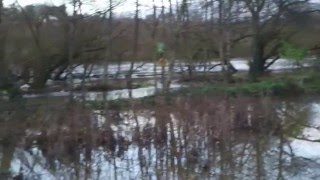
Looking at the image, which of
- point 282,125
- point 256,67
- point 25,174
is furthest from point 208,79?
point 25,174

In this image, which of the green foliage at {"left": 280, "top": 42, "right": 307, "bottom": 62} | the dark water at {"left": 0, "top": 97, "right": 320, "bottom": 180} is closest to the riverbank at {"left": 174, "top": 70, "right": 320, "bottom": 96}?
the green foliage at {"left": 280, "top": 42, "right": 307, "bottom": 62}

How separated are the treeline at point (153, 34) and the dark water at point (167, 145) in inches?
554

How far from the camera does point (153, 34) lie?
123 feet

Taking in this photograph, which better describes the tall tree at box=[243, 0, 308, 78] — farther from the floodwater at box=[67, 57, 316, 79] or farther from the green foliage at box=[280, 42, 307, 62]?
the floodwater at box=[67, 57, 316, 79]

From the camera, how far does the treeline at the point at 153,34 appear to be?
33.1 meters

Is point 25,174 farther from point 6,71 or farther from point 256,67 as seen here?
point 256,67

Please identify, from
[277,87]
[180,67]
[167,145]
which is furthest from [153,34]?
[167,145]

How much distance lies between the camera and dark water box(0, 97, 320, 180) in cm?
1273

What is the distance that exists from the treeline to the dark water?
46.2ft

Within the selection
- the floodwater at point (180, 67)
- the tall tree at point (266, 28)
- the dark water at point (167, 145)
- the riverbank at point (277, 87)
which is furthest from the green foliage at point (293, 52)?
the dark water at point (167, 145)

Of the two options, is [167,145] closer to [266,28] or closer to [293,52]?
[293,52]

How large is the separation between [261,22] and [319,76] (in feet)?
22.6

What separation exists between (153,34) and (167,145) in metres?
23.3

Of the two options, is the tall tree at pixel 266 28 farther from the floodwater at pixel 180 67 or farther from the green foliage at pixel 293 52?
the floodwater at pixel 180 67
